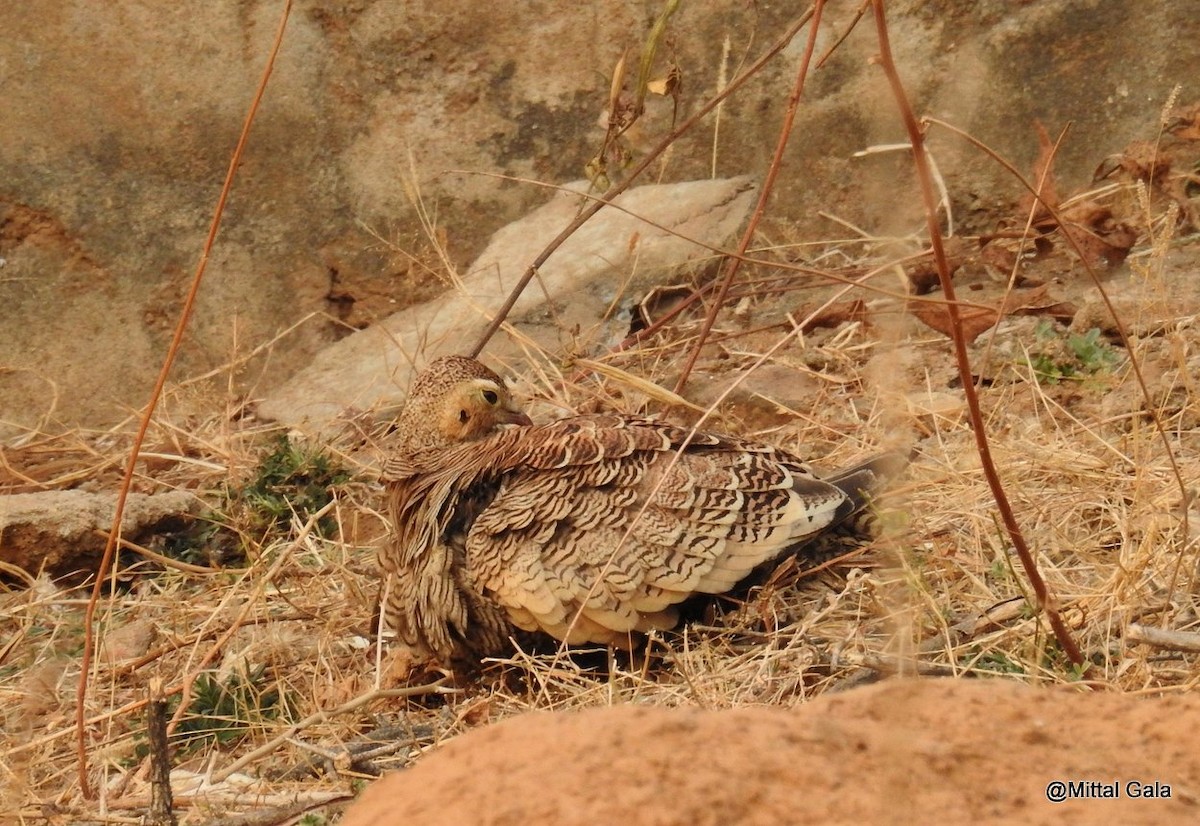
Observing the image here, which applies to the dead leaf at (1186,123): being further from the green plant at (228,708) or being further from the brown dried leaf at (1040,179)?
the green plant at (228,708)

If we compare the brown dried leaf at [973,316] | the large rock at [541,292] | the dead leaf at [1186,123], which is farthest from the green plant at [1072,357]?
the large rock at [541,292]

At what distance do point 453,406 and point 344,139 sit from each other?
10.00 feet

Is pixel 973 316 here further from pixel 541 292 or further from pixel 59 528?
pixel 59 528

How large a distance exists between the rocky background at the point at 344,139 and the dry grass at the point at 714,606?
885mm

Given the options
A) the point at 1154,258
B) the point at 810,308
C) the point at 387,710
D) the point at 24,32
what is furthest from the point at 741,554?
the point at 24,32

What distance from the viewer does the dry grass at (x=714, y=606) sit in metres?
3.46

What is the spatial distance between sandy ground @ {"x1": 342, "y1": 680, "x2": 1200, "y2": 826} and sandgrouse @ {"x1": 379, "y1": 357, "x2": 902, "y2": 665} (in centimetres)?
179

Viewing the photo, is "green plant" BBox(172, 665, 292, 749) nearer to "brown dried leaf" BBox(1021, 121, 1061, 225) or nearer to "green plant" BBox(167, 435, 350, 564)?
"green plant" BBox(167, 435, 350, 564)

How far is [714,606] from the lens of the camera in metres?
4.06

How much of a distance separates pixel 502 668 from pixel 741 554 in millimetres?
786

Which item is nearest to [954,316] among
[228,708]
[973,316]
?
[228,708]

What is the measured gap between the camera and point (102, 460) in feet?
20.1

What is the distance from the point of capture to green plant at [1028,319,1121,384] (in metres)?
5.27

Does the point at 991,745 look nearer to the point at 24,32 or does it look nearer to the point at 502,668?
the point at 502,668
